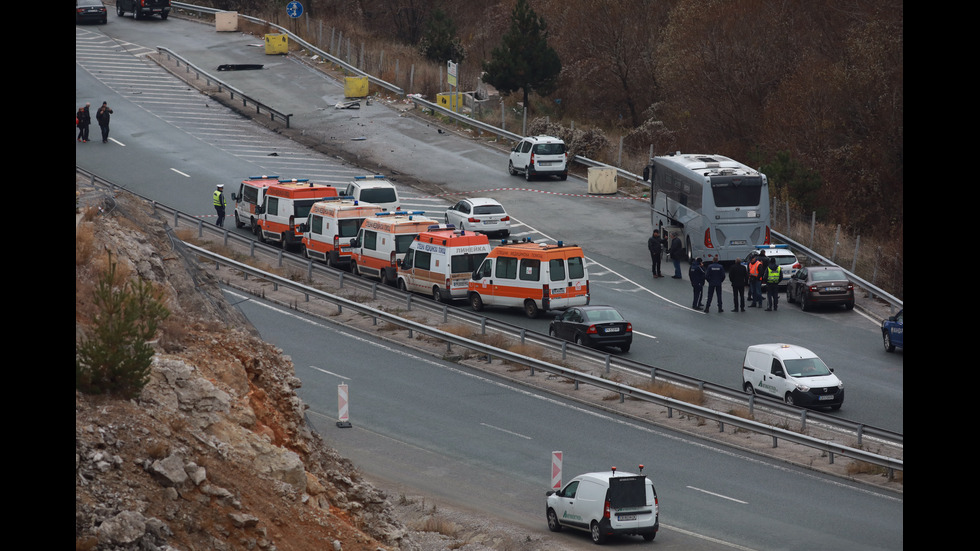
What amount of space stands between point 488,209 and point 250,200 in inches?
323

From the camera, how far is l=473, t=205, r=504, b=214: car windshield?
138ft

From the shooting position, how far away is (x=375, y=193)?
42469 mm

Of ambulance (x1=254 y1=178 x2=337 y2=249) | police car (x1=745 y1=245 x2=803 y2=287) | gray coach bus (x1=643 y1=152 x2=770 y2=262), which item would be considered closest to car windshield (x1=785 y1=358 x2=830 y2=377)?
police car (x1=745 y1=245 x2=803 y2=287)

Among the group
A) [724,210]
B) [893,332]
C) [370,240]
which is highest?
[724,210]

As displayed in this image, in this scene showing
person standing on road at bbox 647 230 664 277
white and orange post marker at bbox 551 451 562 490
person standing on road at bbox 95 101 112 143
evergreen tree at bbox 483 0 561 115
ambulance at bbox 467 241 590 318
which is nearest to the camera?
white and orange post marker at bbox 551 451 562 490

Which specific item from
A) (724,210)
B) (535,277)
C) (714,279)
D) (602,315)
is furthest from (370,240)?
(724,210)

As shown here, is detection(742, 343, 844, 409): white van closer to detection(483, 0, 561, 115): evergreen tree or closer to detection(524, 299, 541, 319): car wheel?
detection(524, 299, 541, 319): car wheel

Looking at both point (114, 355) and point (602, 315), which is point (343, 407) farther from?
point (114, 355)

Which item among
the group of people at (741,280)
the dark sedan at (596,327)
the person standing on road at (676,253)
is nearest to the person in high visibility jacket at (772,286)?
the group of people at (741,280)

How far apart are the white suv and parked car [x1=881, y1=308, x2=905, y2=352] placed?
21.1 m

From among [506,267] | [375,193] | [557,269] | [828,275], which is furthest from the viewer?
[375,193]

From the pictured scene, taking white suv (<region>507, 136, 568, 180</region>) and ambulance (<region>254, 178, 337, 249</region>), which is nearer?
ambulance (<region>254, 178, 337, 249</region>)
